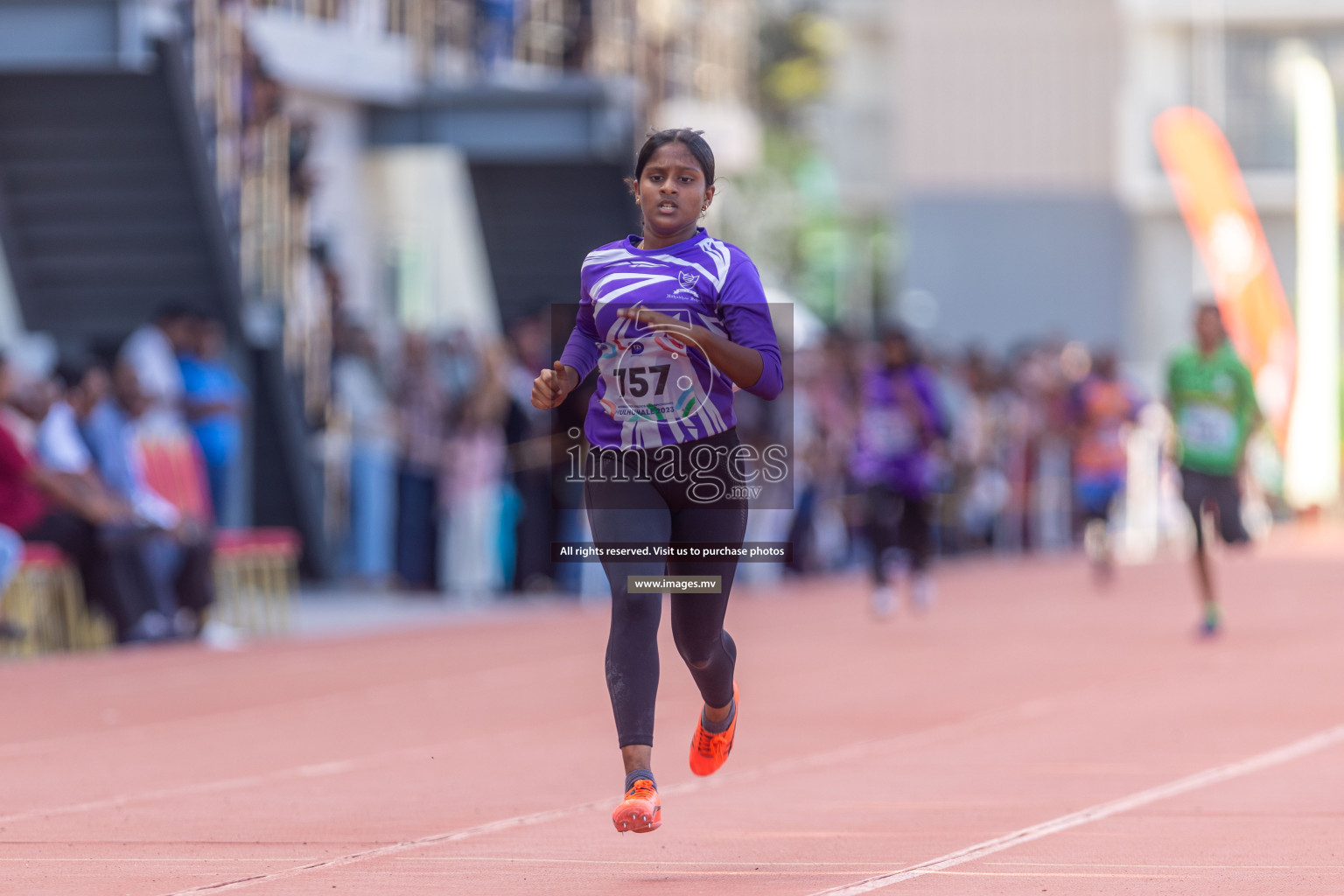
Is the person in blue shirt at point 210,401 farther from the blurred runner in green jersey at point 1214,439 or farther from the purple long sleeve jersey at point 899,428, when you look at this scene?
the blurred runner in green jersey at point 1214,439

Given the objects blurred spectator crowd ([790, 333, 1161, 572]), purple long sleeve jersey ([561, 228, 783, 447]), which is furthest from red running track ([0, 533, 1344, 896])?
blurred spectator crowd ([790, 333, 1161, 572])

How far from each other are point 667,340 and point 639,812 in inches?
51.7

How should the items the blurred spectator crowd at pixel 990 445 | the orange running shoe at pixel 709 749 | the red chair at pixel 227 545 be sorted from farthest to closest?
1. the blurred spectator crowd at pixel 990 445
2. the red chair at pixel 227 545
3. the orange running shoe at pixel 709 749

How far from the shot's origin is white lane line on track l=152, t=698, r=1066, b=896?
22.7 ft

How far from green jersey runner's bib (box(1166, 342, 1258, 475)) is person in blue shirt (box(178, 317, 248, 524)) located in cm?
640

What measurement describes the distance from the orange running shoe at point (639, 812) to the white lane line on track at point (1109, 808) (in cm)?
50

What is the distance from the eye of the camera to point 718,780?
30.6 feet

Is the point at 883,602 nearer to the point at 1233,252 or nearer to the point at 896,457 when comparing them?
the point at 896,457

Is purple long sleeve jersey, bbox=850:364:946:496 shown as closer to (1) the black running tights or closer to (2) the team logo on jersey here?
(1) the black running tights

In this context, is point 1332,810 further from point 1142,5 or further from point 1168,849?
point 1142,5

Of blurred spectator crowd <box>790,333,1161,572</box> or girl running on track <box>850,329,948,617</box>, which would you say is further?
blurred spectator crowd <box>790,333,1161,572</box>

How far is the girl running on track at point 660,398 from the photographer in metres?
6.89

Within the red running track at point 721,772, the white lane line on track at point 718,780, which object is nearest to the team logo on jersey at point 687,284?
the red running track at point 721,772

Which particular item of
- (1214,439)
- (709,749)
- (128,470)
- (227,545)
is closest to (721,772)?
(709,749)
